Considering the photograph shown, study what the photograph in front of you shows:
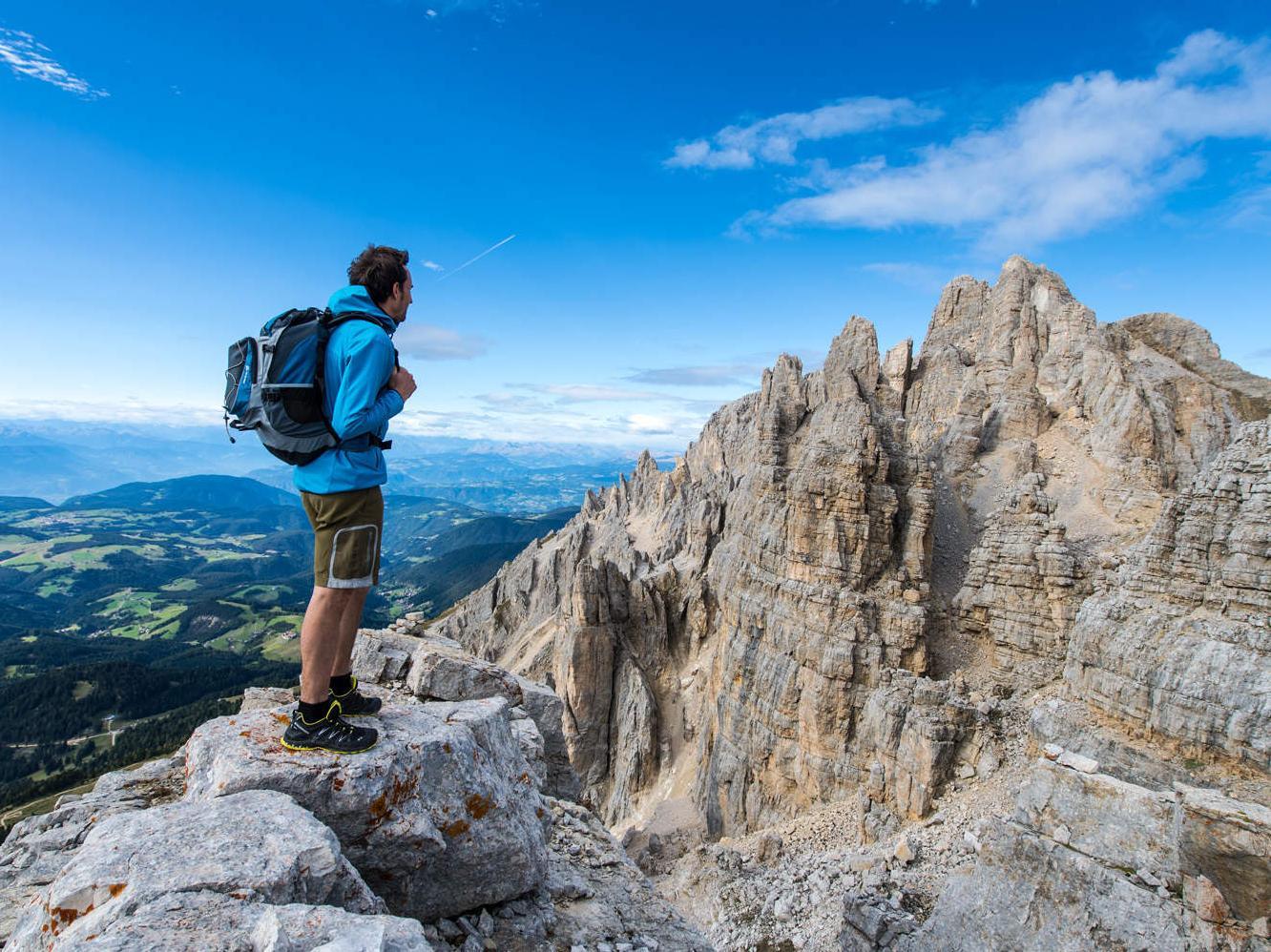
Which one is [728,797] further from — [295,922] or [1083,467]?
[295,922]

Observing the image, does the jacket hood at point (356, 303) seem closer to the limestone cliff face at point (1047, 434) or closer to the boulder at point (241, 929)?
the boulder at point (241, 929)

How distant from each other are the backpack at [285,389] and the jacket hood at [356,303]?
12.6 inches

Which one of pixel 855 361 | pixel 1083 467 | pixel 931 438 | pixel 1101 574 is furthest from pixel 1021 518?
pixel 855 361

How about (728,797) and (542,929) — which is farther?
(728,797)

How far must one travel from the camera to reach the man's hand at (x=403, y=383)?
6922 millimetres

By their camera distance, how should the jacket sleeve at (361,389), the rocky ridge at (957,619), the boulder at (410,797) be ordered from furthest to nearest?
1. the rocky ridge at (957,619)
2. the jacket sleeve at (361,389)
3. the boulder at (410,797)

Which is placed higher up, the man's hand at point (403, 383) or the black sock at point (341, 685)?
the man's hand at point (403, 383)

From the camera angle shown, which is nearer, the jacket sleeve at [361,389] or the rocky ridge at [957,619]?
the jacket sleeve at [361,389]

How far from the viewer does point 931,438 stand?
46.2m

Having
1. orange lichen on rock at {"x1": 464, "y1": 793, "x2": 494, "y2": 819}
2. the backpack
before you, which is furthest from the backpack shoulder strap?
orange lichen on rock at {"x1": 464, "y1": 793, "x2": 494, "y2": 819}

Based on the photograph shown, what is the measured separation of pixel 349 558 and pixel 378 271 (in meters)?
3.40

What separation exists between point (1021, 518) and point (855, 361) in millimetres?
21056

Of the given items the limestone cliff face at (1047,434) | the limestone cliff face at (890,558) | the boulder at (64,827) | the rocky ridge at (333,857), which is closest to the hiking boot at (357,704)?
the rocky ridge at (333,857)

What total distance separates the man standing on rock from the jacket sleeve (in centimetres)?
1
